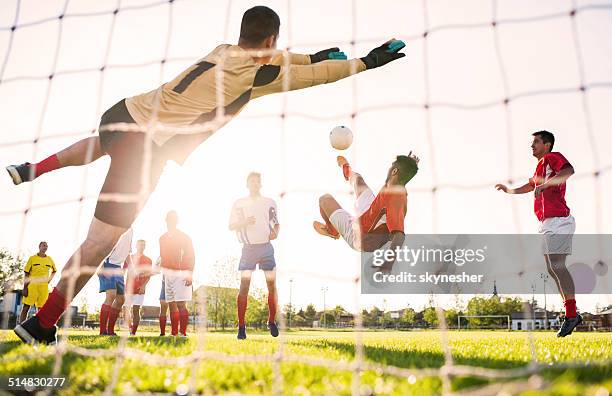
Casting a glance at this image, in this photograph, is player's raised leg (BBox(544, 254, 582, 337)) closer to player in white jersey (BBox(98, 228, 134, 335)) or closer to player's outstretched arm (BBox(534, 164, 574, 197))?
player's outstretched arm (BBox(534, 164, 574, 197))

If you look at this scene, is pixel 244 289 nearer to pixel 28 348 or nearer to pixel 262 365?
pixel 28 348

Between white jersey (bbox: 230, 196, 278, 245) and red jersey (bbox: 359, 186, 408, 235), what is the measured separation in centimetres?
125

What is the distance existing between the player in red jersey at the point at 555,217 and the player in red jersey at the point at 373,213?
875 mm

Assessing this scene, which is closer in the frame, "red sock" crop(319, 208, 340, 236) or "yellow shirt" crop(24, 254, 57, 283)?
"red sock" crop(319, 208, 340, 236)

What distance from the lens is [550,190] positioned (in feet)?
15.4

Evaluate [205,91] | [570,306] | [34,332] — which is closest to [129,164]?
[205,91]

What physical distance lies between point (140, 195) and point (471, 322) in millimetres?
47790

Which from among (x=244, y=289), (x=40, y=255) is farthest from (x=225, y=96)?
(x=40, y=255)

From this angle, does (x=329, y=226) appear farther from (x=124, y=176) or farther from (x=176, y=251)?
(x=124, y=176)

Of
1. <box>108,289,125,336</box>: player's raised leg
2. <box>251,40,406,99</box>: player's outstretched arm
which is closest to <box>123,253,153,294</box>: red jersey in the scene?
<box>108,289,125,336</box>: player's raised leg

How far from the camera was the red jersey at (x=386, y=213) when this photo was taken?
412cm

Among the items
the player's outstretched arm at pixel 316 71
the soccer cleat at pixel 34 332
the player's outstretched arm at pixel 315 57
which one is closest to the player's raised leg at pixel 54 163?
the soccer cleat at pixel 34 332

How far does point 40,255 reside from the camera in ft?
25.4

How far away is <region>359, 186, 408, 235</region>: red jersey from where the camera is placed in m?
4.12
